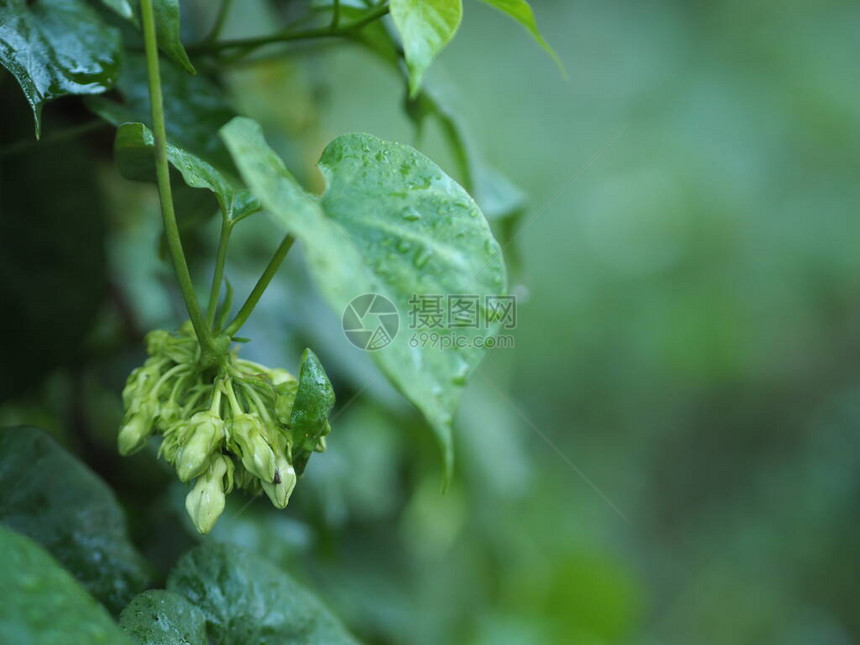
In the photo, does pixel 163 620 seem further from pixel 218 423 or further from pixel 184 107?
pixel 184 107

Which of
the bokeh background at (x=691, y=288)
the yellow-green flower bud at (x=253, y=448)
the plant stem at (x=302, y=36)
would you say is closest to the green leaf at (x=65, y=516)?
the yellow-green flower bud at (x=253, y=448)


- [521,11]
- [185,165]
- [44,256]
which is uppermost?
[521,11]

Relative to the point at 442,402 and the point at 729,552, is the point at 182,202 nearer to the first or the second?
the point at 442,402

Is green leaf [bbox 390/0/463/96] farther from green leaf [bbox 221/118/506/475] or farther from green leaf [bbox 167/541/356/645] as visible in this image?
green leaf [bbox 167/541/356/645]

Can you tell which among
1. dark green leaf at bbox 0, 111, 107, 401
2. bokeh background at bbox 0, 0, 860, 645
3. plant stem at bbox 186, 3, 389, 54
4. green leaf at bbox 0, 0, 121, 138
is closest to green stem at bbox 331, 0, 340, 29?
plant stem at bbox 186, 3, 389, 54

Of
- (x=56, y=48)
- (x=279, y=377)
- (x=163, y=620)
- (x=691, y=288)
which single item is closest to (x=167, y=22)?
(x=56, y=48)

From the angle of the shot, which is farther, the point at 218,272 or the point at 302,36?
the point at 302,36
